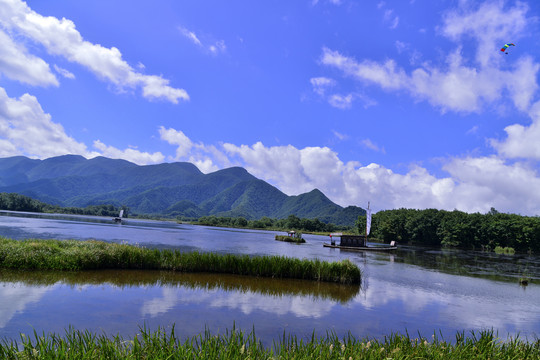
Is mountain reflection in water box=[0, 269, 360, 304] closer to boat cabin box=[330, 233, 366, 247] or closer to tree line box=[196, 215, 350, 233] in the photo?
boat cabin box=[330, 233, 366, 247]

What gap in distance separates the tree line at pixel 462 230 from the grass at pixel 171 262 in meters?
101

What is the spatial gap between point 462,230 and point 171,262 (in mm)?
114174

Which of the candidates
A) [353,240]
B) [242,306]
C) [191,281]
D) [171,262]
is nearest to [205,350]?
[242,306]

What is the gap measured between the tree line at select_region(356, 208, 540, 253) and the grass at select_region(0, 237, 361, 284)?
101 meters

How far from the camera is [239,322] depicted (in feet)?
41.4

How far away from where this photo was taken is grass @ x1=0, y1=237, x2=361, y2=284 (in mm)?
21172

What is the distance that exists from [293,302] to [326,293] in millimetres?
3952

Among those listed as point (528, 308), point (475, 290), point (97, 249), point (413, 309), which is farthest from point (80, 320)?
point (475, 290)

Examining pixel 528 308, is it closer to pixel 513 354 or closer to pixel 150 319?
pixel 513 354

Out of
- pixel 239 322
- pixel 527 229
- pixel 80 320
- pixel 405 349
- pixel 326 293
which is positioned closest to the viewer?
pixel 405 349

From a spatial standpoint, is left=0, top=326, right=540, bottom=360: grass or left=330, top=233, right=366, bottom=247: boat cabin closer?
left=0, top=326, right=540, bottom=360: grass

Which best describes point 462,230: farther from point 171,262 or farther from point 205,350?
point 205,350

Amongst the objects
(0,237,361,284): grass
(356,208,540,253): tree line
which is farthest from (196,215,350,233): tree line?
(0,237,361,284): grass

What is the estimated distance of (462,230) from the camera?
11019 centimetres
